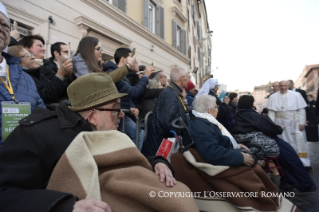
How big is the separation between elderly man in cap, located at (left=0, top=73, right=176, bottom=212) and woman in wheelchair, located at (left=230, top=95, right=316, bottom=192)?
257cm

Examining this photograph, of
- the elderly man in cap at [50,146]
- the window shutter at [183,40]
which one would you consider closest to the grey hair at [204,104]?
the elderly man in cap at [50,146]

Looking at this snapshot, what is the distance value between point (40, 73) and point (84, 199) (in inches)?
85.4

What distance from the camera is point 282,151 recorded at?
3.62m

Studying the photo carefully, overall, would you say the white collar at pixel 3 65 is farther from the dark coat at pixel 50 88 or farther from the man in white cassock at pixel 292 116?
the man in white cassock at pixel 292 116

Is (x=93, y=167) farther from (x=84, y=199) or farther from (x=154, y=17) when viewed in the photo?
(x=154, y=17)

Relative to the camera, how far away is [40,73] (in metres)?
2.66

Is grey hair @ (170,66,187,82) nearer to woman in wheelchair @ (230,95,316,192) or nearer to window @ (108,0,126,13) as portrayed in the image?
woman in wheelchair @ (230,95,316,192)

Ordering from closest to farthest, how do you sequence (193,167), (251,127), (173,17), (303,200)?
(193,167), (303,200), (251,127), (173,17)

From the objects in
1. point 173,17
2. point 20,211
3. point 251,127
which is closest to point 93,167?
point 20,211

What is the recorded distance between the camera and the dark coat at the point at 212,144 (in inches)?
92.6

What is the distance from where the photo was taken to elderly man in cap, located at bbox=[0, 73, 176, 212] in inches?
38.9

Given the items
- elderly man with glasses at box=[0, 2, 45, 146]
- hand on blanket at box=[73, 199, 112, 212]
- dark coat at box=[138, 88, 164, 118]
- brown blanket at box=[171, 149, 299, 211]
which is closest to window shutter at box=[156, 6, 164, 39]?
dark coat at box=[138, 88, 164, 118]

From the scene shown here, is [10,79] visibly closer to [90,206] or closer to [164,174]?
[90,206]

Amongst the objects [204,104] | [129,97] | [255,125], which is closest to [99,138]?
[129,97]
